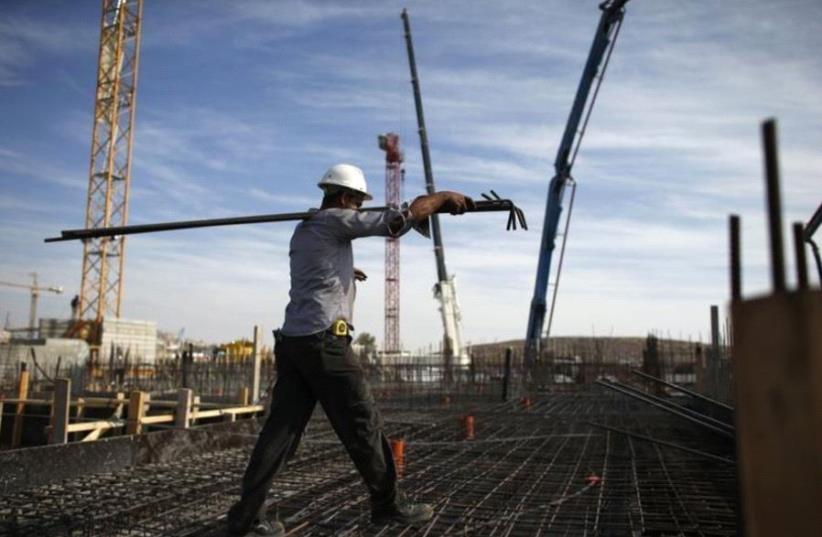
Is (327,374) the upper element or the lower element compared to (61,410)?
upper

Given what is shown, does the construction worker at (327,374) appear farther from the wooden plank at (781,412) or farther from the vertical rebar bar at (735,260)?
the wooden plank at (781,412)

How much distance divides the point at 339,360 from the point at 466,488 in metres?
1.64

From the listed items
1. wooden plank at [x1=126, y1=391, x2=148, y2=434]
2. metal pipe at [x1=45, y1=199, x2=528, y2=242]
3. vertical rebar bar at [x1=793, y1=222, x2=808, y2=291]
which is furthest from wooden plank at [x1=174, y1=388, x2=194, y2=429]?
vertical rebar bar at [x1=793, y1=222, x2=808, y2=291]

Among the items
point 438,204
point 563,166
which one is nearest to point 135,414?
point 438,204

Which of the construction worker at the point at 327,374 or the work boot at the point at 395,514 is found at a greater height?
the construction worker at the point at 327,374

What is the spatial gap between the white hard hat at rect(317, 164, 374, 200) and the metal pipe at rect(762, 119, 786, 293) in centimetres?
194

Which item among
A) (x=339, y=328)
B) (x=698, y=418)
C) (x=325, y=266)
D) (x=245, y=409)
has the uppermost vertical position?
(x=325, y=266)

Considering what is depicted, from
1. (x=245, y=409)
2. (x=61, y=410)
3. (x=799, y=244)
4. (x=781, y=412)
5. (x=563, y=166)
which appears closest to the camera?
(x=781, y=412)

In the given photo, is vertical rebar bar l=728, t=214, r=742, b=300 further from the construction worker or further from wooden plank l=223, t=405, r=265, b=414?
wooden plank l=223, t=405, r=265, b=414

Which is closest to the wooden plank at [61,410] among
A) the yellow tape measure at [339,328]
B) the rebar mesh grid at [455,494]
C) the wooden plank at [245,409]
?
the rebar mesh grid at [455,494]

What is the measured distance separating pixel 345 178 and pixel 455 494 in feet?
6.32

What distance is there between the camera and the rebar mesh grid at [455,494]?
2.86 meters

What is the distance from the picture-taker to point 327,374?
8.30 feet

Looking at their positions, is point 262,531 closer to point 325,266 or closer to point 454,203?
point 325,266
